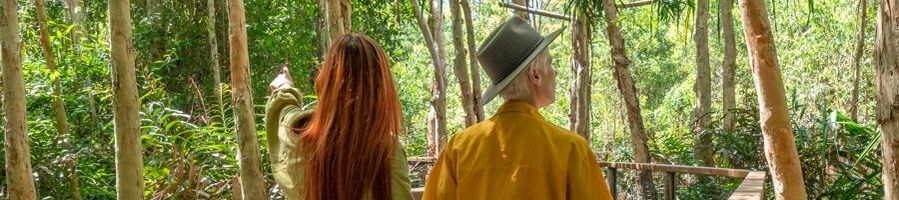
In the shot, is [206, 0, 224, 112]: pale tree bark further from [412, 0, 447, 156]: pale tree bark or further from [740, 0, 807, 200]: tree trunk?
[740, 0, 807, 200]: tree trunk

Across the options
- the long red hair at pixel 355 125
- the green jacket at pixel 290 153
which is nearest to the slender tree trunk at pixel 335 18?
the green jacket at pixel 290 153

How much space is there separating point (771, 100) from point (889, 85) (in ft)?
2.40

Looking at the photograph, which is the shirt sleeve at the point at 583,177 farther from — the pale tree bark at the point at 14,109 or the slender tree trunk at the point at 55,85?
the slender tree trunk at the point at 55,85

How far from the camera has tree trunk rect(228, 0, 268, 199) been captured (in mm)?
6024

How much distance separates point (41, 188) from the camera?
24.1 ft

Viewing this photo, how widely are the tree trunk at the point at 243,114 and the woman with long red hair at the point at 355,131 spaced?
395 cm

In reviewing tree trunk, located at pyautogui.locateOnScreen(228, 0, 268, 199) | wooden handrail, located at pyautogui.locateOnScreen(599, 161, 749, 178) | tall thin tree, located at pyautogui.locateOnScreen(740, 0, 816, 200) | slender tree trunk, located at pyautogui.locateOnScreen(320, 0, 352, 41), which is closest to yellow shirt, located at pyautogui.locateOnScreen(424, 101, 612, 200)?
tall thin tree, located at pyautogui.locateOnScreen(740, 0, 816, 200)

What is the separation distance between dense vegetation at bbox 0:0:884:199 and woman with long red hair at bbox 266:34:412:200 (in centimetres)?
313

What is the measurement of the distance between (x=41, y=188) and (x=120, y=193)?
93.4 inches

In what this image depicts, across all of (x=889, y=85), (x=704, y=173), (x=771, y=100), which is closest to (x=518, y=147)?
(x=889, y=85)

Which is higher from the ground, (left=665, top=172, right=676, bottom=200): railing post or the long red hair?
the long red hair

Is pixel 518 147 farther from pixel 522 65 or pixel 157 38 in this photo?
pixel 157 38

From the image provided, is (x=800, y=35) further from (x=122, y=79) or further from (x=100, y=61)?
(x=122, y=79)

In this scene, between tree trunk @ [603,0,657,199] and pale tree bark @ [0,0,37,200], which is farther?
tree trunk @ [603,0,657,199]
